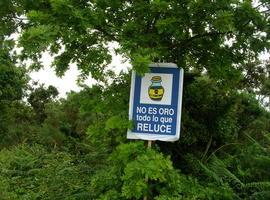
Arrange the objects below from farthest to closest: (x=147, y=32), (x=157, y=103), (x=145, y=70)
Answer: (x=147, y=32)
(x=157, y=103)
(x=145, y=70)

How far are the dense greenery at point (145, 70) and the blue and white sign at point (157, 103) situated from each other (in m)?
0.19

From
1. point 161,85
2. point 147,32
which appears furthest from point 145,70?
point 147,32

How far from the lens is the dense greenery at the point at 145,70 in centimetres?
749

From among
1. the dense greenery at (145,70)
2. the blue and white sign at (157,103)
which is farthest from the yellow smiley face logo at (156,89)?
the dense greenery at (145,70)

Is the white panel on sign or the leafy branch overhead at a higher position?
the leafy branch overhead

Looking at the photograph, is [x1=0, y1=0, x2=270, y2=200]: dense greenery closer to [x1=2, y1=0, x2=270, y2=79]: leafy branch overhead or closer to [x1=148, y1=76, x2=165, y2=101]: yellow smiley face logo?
[x1=2, y1=0, x2=270, y2=79]: leafy branch overhead

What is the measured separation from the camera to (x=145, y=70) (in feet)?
23.6

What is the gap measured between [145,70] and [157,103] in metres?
0.71

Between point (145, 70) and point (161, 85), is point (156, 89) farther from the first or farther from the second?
point (145, 70)

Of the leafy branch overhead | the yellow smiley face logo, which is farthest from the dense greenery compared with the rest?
the yellow smiley face logo

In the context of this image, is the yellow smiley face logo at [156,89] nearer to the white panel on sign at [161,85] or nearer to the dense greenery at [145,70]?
the white panel on sign at [161,85]

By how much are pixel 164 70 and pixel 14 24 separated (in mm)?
2728

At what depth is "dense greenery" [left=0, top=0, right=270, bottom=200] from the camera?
7488mm

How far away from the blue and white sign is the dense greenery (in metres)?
0.19
